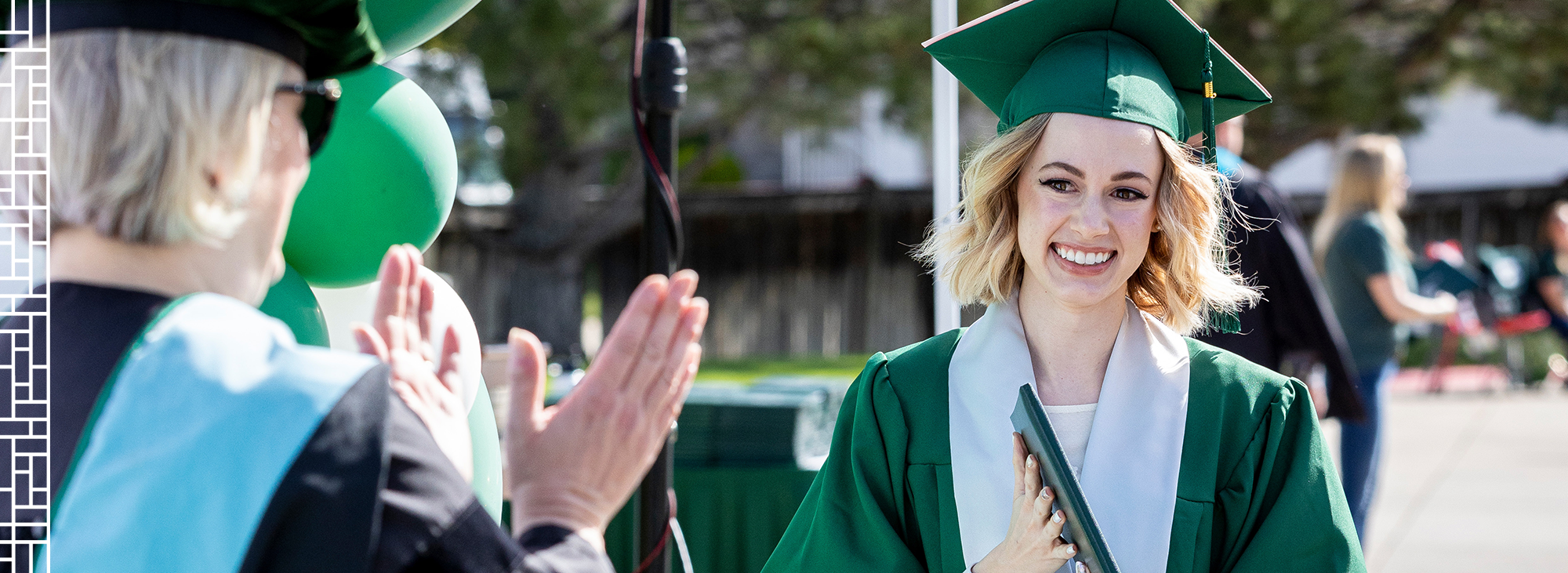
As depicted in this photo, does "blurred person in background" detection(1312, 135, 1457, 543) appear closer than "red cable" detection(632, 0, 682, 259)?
No

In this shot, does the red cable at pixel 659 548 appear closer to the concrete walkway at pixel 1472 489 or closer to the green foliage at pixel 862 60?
the concrete walkway at pixel 1472 489

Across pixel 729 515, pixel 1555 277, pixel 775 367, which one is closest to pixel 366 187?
pixel 729 515

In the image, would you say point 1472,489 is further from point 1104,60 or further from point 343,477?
point 343,477

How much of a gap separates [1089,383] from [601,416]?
0.89 metres

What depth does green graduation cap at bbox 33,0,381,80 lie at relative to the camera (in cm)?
99

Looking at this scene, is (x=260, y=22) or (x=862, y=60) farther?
(x=862, y=60)

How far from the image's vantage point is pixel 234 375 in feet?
3.11

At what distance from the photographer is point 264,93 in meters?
1.06

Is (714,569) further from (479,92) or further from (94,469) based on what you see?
(479,92)

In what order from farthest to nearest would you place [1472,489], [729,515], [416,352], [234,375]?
[1472,489] → [729,515] → [416,352] → [234,375]

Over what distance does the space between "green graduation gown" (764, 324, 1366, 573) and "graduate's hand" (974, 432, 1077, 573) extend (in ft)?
0.30

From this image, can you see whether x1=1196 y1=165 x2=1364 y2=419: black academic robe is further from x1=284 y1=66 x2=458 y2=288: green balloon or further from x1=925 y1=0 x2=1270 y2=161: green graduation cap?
x1=284 y1=66 x2=458 y2=288: green balloon

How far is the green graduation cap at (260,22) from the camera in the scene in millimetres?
995

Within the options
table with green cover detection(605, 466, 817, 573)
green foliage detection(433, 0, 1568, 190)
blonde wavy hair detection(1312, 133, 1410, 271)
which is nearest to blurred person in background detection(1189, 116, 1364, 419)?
blonde wavy hair detection(1312, 133, 1410, 271)
